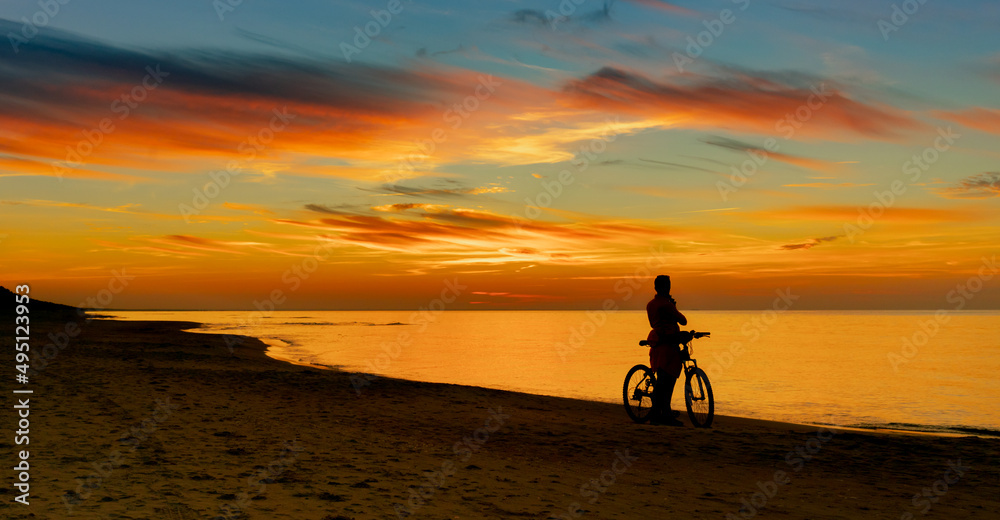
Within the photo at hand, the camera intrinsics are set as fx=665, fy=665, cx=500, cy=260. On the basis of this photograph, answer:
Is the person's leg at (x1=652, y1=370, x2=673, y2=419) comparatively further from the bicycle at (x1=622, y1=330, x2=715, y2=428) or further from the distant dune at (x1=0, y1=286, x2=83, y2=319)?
the distant dune at (x1=0, y1=286, x2=83, y2=319)

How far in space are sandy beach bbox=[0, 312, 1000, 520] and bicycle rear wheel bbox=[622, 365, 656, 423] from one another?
41 centimetres

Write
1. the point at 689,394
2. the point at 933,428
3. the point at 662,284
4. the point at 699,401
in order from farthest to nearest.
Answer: the point at 933,428 → the point at 699,401 → the point at 689,394 → the point at 662,284

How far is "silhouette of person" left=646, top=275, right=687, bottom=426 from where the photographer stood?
12.9 metres

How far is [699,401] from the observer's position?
13445 millimetres

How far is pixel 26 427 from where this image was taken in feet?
31.1

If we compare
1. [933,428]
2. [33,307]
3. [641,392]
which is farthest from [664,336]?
[33,307]

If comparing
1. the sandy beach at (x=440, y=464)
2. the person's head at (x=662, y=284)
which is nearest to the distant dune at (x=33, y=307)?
the sandy beach at (x=440, y=464)

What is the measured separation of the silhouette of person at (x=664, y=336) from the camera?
12.9 meters

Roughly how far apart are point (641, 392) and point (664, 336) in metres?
1.48

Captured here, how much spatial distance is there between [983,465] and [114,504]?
39.1ft

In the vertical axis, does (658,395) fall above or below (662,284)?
below

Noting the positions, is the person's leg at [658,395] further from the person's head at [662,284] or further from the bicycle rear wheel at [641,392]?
the person's head at [662,284]

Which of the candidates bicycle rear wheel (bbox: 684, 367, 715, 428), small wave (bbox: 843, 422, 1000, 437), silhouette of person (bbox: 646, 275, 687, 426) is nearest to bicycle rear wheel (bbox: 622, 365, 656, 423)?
silhouette of person (bbox: 646, 275, 687, 426)

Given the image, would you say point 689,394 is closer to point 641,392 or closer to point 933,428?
point 641,392
